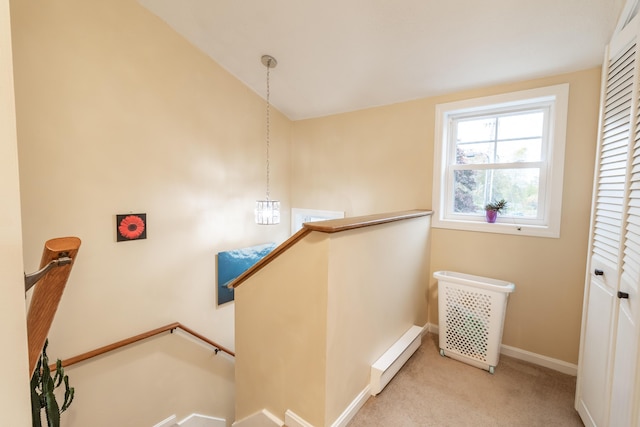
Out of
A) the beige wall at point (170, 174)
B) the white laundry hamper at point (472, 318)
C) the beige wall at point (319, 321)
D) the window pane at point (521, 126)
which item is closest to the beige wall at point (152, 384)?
the beige wall at point (170, 174)

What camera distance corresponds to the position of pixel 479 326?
6.93 ft

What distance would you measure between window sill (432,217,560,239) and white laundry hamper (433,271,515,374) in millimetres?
428

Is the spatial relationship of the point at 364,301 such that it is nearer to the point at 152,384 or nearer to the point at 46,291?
the point at 46,291

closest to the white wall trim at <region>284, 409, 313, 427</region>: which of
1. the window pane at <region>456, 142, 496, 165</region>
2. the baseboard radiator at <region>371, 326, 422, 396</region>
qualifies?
the baseboard radiator at <region>371, 326, 422, 396</region>

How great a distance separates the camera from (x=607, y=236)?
1438 mm

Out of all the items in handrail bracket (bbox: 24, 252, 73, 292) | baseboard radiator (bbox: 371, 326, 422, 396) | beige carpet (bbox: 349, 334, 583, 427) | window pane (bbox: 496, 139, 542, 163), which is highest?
window pane (bbox: 496, 139, 542, 163)

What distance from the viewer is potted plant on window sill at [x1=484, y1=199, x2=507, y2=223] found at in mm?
2396

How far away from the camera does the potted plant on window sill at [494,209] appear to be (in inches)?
94.3

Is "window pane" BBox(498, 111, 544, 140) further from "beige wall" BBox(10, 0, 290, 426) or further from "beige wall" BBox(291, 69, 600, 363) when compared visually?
"beige wall" BBox(10, 0, 290, 426)

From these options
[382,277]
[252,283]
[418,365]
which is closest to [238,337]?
[252,283]

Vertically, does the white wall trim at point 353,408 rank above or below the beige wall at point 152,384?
above

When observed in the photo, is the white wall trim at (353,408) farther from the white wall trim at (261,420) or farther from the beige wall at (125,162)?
the beige wall at (125,162)

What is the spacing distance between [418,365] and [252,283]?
1.43 metres

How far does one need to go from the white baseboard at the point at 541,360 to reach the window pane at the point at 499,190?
1119 mm
